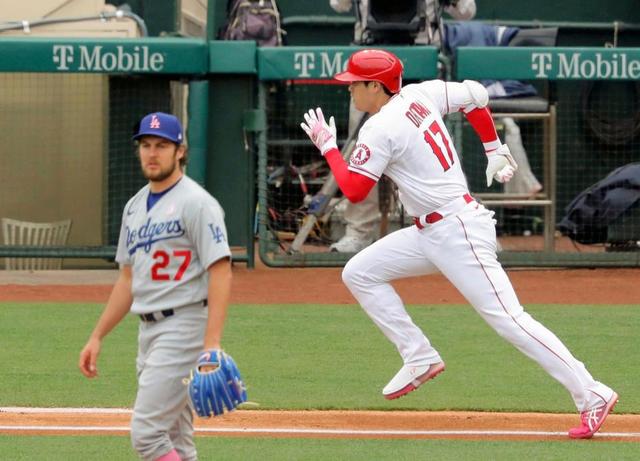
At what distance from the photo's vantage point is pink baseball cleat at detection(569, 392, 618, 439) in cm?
607

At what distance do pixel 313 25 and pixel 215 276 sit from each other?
11339 millimetres

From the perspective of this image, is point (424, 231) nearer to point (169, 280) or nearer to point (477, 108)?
point (477, 108)

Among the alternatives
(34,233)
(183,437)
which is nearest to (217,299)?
(183,437)

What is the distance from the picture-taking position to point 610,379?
7.58m

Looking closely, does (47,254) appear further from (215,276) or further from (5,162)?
(215,276)

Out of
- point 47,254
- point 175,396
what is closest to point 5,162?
point 47,254

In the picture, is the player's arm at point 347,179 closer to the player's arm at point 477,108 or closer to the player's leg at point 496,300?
the player's leg at point 496,300

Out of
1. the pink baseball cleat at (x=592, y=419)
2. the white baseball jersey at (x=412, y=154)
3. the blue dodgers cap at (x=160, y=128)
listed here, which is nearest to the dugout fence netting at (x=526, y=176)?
the white baseball jersey at (x=412, y=154)

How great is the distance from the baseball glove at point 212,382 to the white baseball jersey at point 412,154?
1.92m

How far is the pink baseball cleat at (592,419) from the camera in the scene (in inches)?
239

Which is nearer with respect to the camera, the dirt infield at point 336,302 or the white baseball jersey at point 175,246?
the white baseball jersey at point 175,246

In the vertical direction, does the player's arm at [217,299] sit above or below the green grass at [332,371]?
above

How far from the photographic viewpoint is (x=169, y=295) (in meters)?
4.75

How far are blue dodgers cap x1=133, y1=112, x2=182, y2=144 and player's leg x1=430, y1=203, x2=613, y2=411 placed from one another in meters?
2.00
